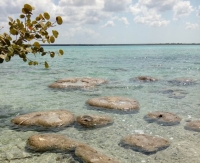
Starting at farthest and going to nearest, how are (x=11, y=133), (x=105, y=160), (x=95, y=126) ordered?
(x=95, y=126) → (x=11, y=133) → (x=105, y=160)

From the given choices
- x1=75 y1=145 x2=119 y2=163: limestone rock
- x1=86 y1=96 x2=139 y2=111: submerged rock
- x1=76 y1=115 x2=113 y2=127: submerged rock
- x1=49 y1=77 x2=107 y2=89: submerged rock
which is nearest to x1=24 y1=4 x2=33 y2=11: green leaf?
x1=75 y1=145 x2=119 y2=163: limestone rock

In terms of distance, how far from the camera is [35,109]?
1162 centimetres

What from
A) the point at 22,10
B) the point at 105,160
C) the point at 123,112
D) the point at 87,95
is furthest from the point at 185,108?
the point at 22,10

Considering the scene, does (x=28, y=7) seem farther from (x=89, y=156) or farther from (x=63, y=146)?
(x=63, y=146)

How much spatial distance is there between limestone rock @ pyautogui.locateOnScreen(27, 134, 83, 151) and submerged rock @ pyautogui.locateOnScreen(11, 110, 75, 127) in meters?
1.55

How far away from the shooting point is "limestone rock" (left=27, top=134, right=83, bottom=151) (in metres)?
7.07

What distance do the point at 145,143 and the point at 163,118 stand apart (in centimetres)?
277

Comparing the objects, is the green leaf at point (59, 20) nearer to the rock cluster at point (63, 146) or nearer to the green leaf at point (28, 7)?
the green leaf at point (28, 7)

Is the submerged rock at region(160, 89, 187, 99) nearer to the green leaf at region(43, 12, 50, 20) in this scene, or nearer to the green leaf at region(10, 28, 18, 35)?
the green leaf at region(43, 12, 50, 20)

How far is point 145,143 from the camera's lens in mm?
7328

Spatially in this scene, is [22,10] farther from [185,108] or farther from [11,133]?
[185,108]

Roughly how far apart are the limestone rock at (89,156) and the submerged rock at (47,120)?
2443mm

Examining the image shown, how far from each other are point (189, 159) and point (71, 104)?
7215 millimetres

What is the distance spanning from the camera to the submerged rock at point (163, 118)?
950 centimetres
